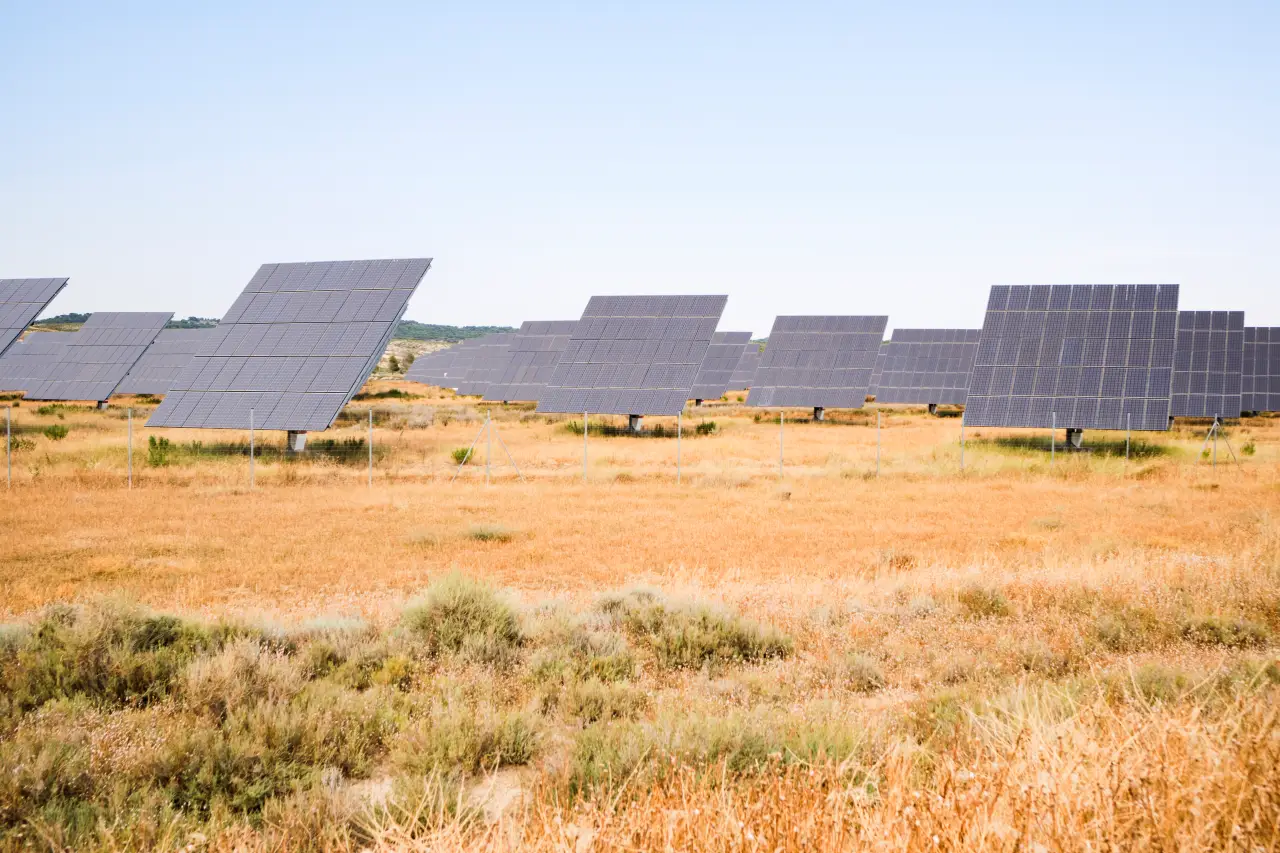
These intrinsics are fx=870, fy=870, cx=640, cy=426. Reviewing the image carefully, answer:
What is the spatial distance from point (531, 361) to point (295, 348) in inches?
1186

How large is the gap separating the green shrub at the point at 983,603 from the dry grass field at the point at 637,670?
6cm

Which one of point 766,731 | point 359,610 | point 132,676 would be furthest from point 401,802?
point 359,610

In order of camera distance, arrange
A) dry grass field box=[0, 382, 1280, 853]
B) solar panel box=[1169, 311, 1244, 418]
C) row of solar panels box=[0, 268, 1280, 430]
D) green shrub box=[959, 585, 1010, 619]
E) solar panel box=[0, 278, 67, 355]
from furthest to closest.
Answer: solar panel box=[1169, 311, 1244, 418] → solar panel box=[0, 278, 67, 355] → row of solar panels box=[0, 268, 1280, 430] → green shrub box=[959, 585, 1010, 619] → dry grass field box=[0, 382, 1280, 853]

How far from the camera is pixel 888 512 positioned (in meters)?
18.8

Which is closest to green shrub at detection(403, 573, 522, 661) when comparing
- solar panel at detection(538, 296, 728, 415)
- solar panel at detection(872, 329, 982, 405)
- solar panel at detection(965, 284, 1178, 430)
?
solar panel at detection(965, 284, 1178, 430)

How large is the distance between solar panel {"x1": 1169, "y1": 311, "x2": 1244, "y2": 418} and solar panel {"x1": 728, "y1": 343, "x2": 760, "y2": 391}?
94.3 feet

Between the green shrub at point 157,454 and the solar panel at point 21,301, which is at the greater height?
the solar panel at point 21,301

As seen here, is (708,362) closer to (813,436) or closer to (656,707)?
(813,436)

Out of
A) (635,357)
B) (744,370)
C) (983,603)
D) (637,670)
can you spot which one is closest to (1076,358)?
(635,357)

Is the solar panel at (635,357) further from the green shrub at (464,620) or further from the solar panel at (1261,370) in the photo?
the solar panel at (1261,370)

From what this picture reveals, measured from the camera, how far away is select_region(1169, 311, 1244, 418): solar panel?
42125 mm

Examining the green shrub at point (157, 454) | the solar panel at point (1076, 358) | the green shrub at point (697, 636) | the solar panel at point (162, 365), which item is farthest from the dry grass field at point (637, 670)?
the solar panel at point (162, 365)

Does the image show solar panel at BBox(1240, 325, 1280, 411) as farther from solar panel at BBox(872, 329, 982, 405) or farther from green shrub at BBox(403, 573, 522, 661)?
green shrub at BBox(403, 573, 522, 661)

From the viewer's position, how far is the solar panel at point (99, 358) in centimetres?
4753
